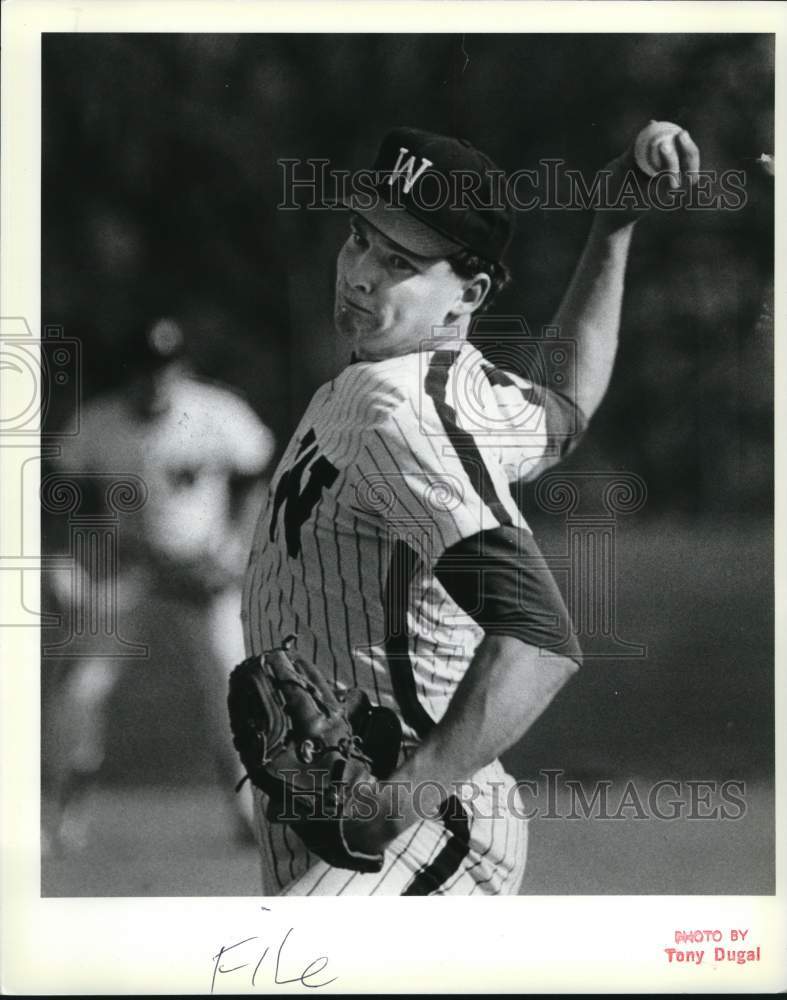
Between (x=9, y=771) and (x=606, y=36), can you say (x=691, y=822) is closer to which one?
(x=9, y=771)

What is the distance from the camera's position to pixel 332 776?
3352 mm

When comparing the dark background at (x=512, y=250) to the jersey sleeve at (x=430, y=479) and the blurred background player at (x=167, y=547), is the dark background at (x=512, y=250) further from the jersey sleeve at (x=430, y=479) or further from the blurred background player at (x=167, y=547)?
the jersey sleeve at (x=430, y=479)

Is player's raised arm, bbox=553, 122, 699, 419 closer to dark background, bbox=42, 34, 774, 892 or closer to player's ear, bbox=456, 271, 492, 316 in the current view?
dark background, bbox=42, 34, 774, 892

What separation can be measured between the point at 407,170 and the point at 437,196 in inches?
4.3

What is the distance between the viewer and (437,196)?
338cm

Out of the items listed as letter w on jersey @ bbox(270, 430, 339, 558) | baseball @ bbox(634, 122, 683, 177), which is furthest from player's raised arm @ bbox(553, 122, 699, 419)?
letter w on jersey @ bbox(270, 430, 339, 558)

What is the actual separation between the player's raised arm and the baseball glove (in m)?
1.06

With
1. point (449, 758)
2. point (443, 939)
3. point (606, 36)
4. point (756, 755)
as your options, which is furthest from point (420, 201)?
point (443, 939)

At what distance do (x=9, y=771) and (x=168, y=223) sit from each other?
160 centimetres

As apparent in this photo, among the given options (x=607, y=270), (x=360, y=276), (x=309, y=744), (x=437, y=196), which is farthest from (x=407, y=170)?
(x=309, y=744)

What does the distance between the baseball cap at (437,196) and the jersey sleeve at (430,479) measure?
0.47 meters

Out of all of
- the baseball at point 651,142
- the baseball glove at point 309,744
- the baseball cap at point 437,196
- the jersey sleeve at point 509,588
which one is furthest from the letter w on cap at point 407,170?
the baseball glove at point 309,744

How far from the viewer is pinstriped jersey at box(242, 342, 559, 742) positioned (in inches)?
131

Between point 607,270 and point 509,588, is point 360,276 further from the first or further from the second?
point 509,588
